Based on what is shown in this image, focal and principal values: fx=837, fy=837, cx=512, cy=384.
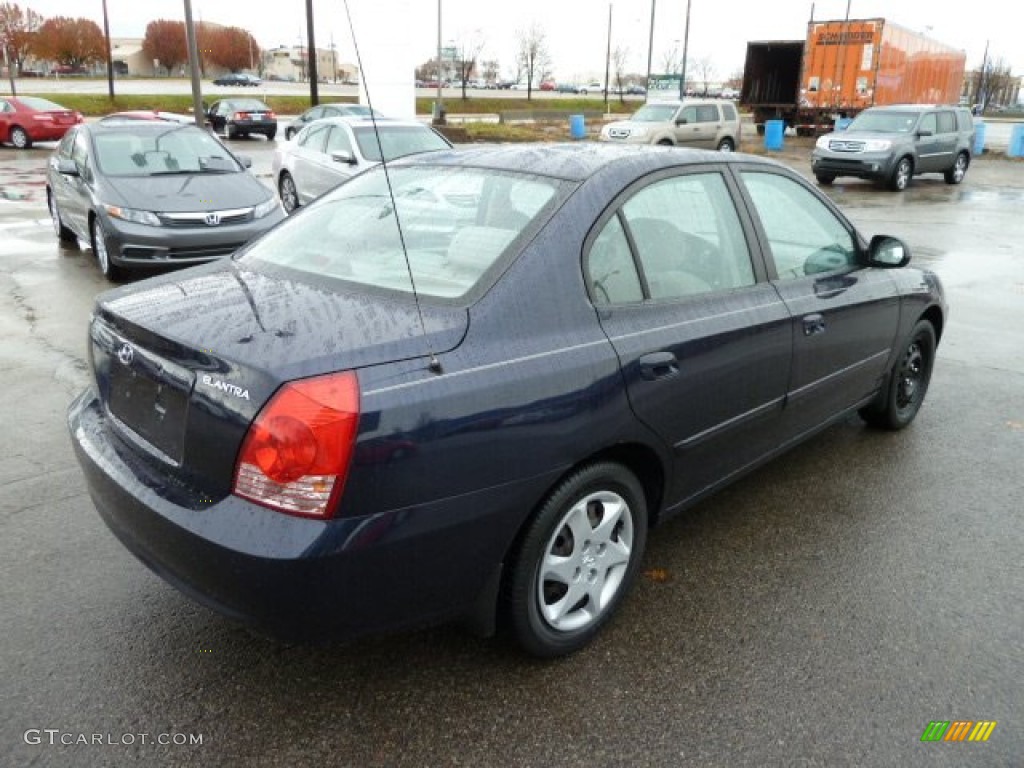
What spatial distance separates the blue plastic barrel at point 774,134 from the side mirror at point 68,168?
2504 centimetres

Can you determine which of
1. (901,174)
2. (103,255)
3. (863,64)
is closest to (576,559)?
(103,255)

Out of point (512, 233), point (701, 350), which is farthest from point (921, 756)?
point (512, 233)

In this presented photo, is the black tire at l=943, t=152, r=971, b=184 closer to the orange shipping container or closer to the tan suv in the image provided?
the tan suv

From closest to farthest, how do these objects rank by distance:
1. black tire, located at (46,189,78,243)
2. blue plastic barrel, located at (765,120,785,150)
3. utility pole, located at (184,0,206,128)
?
black tire, located at (46,189,78,243) < utility pole, located at (184,0,206,128) < blue plastic barrel, located at (765,120,785,150)

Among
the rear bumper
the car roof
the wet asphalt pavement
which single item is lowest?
the wet asphalt pavement

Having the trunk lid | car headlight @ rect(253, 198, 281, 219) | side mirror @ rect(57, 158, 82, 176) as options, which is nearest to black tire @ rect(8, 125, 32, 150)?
side mirror @ rect(57, 158, 82, 176)

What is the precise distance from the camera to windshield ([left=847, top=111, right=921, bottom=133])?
63.7ft

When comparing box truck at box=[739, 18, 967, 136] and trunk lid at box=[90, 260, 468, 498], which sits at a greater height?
box truck at box=[739, 18, 967, 136]

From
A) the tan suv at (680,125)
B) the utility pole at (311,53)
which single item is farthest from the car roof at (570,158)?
the utility pole at (311,53)

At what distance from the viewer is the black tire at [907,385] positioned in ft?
15.3

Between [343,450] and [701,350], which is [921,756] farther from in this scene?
[343,450]

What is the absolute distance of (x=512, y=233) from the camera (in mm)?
2721

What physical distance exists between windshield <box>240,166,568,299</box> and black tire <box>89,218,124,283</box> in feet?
18.0

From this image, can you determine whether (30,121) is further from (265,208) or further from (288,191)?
(265,208)
